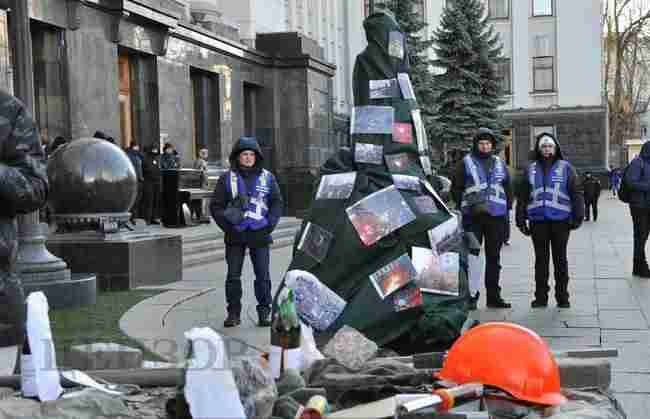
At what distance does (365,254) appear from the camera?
23.1ft

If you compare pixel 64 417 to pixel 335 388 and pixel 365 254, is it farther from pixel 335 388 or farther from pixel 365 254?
pixel 365 254

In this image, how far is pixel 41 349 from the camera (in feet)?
13.8

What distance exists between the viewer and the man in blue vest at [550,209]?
9.34m

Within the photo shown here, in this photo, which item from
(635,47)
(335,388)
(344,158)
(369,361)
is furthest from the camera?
(635,47)

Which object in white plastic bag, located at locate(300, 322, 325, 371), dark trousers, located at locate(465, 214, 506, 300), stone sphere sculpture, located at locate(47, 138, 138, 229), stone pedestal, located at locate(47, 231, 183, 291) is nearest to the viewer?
white plastic bag, located at locate(300, 322, 325, 371)

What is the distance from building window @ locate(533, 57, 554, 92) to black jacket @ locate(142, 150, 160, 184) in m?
37.6

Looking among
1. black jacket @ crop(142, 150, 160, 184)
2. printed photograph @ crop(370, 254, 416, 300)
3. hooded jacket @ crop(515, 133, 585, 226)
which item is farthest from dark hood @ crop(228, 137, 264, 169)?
black jacket @ crop(142, 150, 160, 184)

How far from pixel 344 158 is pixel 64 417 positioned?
4.06 meters

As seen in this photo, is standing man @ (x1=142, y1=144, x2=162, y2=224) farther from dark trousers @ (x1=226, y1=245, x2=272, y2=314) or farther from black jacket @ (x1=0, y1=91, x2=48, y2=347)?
black jacket @ (x1=0, y1=91, x2=48, y2=347)

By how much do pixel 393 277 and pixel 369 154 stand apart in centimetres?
108

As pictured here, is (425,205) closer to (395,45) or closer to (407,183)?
(407,183)

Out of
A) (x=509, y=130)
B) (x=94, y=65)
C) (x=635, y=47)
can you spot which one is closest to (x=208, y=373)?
(x=94, y=65)

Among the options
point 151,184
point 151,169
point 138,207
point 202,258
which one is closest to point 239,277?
point 202,258

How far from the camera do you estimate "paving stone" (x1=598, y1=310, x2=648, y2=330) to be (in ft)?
27.0
